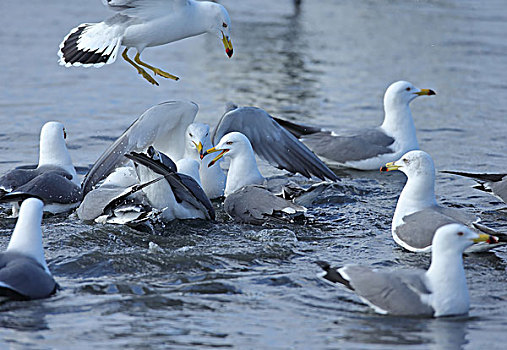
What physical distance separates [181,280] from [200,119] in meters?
5.76

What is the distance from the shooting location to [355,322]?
5016mm

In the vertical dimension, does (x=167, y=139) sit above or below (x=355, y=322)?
above

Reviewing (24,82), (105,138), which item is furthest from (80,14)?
(105,138)

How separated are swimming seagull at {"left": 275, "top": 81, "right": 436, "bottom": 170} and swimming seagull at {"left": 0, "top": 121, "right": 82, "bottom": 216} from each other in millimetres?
2563

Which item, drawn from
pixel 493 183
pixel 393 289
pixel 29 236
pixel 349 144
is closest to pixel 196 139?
pixel 349 144

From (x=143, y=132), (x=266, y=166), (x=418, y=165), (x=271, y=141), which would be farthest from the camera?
(x=266, y=166)

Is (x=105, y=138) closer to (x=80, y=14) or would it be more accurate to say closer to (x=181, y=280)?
(x=181, y=280)

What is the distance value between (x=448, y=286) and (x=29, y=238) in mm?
2709

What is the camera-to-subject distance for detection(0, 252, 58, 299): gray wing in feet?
16.6

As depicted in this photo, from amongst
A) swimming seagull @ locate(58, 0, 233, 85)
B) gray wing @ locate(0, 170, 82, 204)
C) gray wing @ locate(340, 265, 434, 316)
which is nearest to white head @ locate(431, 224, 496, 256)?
gray wing @ locate(340, 265, 434, 316)

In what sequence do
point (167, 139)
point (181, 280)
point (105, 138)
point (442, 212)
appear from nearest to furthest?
point (181, 280)
point (442, 212)
point (167, 139)
point (105, 138)

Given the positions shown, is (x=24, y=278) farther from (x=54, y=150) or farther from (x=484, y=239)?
(x=54, y=150)

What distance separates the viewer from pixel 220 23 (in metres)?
8.31

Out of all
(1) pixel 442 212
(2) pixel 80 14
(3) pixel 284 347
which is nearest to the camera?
(3) pixel 284 347
